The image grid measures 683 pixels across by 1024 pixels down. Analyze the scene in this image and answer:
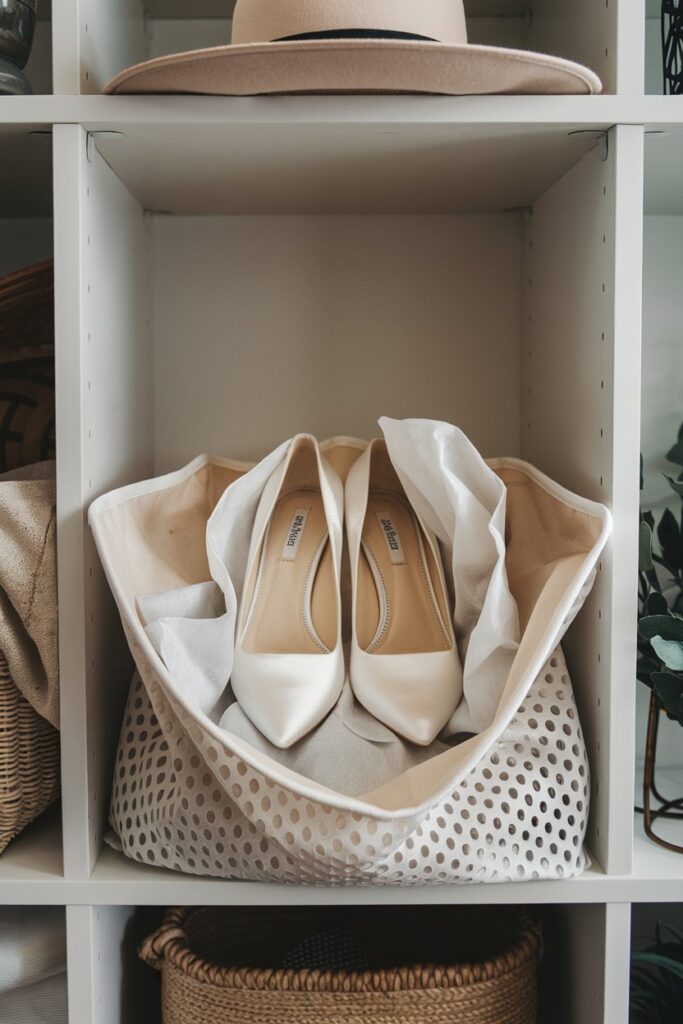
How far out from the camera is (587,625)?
0.82 meters

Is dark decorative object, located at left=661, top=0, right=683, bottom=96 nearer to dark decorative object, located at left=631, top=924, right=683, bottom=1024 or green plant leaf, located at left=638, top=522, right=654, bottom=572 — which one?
green plant leaf, located at left=638, top=522, right=654, bottom=572

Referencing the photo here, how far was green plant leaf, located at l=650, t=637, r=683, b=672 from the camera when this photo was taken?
2.59ft

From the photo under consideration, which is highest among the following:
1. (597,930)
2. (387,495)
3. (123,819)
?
(387,495)

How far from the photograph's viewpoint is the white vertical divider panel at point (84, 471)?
2.47 ft

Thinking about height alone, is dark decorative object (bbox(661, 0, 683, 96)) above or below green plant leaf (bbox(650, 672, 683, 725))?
above

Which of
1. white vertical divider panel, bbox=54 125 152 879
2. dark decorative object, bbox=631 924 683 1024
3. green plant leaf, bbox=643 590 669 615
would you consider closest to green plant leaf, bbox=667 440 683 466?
green plant leaf, bbox=643 590 669 615

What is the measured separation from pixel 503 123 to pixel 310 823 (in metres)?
0.58

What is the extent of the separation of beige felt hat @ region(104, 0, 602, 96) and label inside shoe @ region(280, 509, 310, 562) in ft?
1.38

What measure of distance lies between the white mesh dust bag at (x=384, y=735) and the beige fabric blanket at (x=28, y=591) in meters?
0.06

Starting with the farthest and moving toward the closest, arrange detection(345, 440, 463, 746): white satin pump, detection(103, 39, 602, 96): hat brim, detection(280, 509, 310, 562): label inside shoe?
detection(280, 509, 310, 562): label inside shoe → detection(345, 440, 463, 746): white satin pump → detection(103, 39, 602, 96): hat brim

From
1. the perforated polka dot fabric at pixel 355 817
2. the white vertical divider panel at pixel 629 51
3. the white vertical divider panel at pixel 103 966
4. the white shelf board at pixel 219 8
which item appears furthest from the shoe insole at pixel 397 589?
the white shelf board at pixel 219 8

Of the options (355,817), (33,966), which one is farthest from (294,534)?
(33,966)

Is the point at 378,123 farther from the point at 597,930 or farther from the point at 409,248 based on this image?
the point at 597,930

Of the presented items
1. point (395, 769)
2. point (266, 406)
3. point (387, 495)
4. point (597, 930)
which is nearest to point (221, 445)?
point (266, 406)
